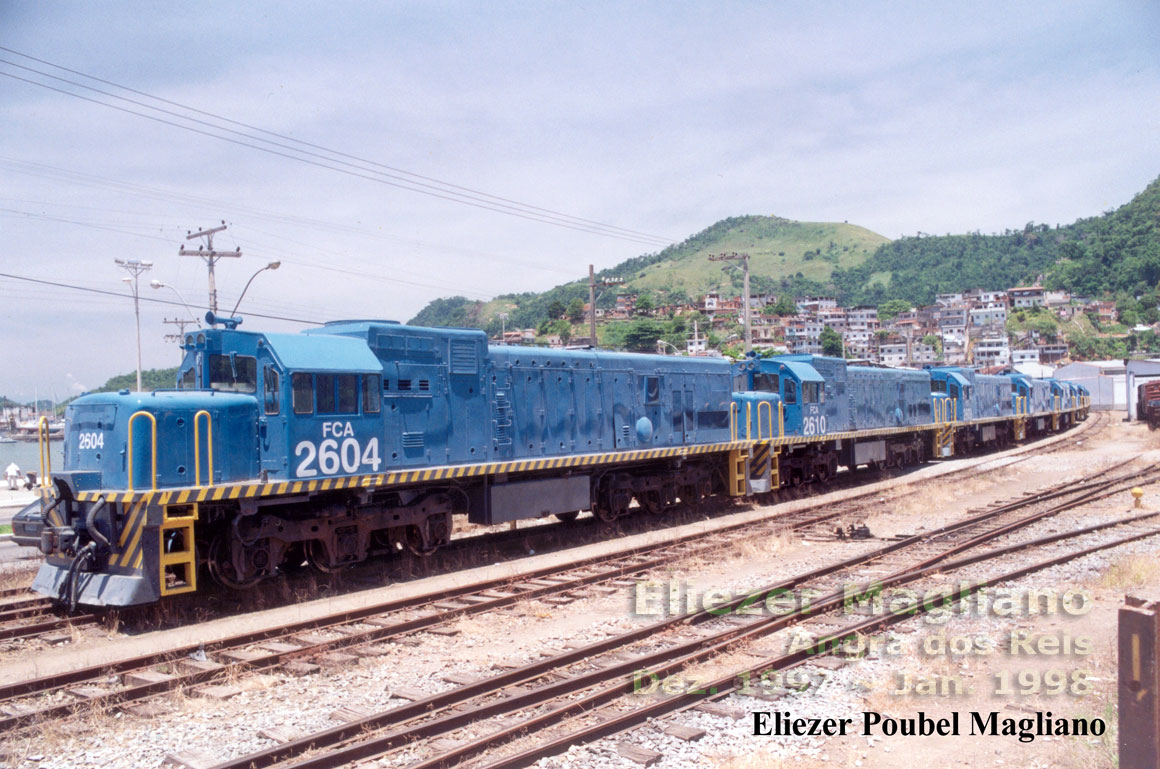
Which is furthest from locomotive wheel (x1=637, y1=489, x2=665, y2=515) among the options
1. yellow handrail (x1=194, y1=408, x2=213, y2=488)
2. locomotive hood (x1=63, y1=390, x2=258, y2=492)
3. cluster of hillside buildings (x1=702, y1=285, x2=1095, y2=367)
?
cluster of hillside buildings (x1=702, y1=285, x2=1095, y2=367)

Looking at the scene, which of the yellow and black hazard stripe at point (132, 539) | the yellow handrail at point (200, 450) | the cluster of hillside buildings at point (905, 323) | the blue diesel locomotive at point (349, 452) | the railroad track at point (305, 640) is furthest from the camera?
the cluster of hillside buildings at point (905, 323)

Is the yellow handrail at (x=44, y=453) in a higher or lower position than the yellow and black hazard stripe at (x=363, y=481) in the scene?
higher

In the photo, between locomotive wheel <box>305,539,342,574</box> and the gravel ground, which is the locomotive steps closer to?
locomotive wheel <box>305,539,342,574</box>

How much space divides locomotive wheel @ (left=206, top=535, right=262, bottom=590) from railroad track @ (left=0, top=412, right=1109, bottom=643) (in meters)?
0.56

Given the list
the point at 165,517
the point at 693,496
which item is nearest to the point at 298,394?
the point at 165,517

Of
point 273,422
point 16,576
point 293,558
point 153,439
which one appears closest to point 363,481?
point 273,422

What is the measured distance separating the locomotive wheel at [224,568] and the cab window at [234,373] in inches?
77.6

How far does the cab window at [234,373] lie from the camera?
1101 centimetres

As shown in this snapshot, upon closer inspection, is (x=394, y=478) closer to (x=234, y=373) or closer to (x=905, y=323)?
(x=234, y=373)

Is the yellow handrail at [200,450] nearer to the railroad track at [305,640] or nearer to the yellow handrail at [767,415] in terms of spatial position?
the railroad track at [305,640]

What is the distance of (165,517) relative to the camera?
9484 millimetres

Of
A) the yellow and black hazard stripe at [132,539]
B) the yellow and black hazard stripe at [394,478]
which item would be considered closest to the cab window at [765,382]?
the yellow and black hazard stripe at [394,478]

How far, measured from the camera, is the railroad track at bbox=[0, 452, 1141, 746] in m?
7.18

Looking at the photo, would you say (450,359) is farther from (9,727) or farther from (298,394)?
(9,727)
